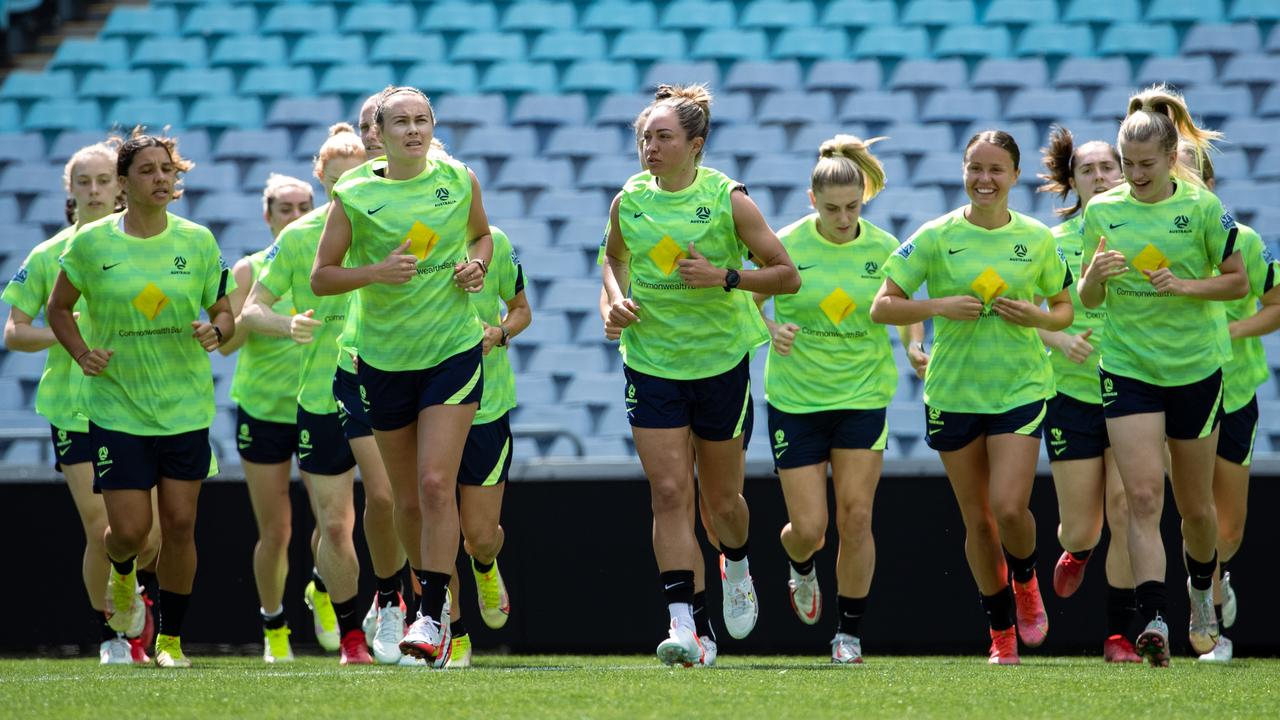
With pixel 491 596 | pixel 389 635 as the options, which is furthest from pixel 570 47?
pixel 389 635

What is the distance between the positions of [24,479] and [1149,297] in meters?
6.23

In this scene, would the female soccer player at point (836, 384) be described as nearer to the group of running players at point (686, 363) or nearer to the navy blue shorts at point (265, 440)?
the group of running players at point (686, 363)

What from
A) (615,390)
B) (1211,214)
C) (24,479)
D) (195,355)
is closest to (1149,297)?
(1211,214)

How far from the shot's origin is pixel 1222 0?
13086 millimetres

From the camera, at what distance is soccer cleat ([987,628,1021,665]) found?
22.5ft

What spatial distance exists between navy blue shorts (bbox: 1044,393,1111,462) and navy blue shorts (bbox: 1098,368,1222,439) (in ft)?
2.92

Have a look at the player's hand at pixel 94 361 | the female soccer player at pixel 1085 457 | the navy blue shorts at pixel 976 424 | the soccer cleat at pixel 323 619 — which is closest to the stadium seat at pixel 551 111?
the soccer cleat at pixel 323 619

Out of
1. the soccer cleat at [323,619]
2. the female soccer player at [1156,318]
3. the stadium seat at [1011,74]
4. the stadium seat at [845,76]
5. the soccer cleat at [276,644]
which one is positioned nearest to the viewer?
the female soccer player at [1156,318]

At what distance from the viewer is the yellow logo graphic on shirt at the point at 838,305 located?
7109 mm

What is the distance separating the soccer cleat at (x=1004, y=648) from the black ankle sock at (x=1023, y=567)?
25 centimetres

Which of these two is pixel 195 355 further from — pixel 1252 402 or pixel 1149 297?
pixel 1252 402

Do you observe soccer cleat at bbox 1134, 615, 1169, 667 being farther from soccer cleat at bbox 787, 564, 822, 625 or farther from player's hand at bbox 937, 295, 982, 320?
soccer cleat at bbox 787, 564, 822, 625

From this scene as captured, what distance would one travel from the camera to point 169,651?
23.6ft

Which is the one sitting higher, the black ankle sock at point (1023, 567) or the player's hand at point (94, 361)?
the player's hand at point (94, 361)
